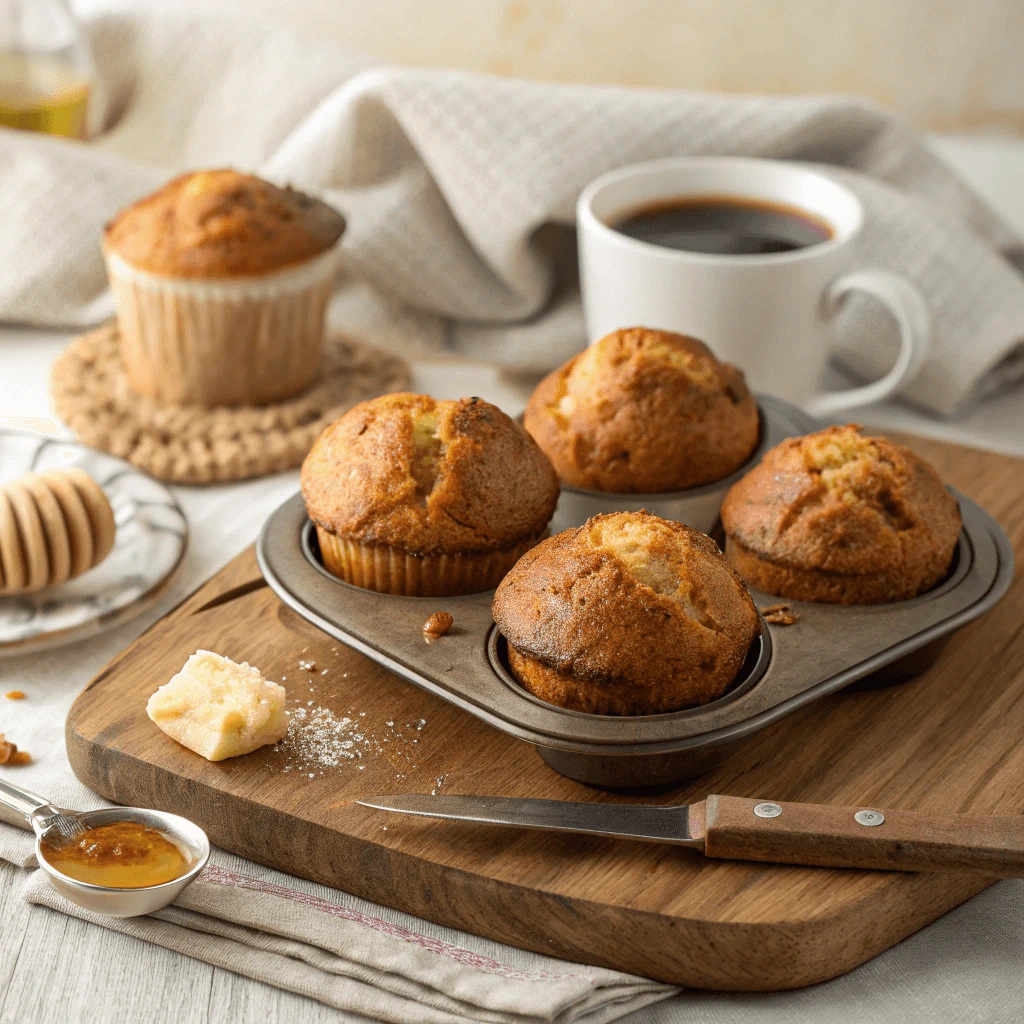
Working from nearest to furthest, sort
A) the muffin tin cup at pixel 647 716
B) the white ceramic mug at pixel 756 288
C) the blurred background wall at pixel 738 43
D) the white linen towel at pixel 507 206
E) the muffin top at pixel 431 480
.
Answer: the muffin tin cup at pixel 647 716
the muffin top at pixel 431 480
the white ceramic mug at pixel 756 288
the white linen towel at pixel 507 206
the blurred background wall at pixel 738 43

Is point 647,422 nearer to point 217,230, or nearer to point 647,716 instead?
point 647,716

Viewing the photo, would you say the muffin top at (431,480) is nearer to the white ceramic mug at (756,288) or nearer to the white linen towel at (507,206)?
the white ceramic mug at (756,288)

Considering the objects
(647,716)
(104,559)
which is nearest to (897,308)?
(647,716)

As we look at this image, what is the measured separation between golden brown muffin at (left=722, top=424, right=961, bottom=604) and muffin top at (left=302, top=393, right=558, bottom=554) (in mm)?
331

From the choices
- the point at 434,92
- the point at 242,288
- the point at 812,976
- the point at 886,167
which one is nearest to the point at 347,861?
the point at 812,976

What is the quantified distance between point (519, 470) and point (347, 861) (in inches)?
25.4

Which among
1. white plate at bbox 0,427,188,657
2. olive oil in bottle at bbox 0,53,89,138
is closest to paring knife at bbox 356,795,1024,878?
white plate at bbox 0,427,188,657

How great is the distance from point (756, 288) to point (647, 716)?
123cm

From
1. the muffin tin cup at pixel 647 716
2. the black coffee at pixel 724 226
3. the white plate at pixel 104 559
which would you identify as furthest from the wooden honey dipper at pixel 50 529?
the black coffee at pixel 724 226

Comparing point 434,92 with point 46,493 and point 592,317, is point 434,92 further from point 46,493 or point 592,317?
point 46,493

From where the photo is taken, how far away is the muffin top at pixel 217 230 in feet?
9.21

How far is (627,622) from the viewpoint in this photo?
1748 mm

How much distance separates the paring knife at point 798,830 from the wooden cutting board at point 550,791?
34mm

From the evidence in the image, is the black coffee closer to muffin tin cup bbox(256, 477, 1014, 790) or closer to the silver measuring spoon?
muffin tin cup bbox(256, 477, 1014, 790)
